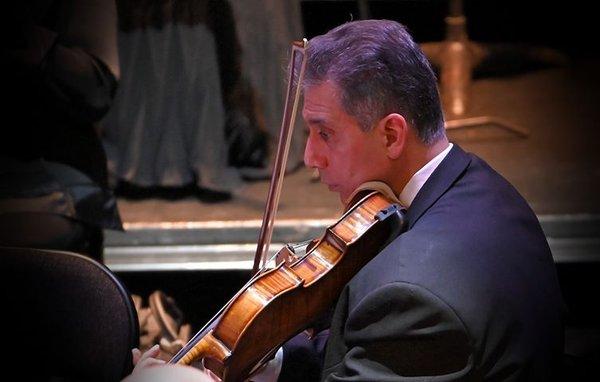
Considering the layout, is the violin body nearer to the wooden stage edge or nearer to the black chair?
the black chair

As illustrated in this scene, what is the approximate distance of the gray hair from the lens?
5.22 ft

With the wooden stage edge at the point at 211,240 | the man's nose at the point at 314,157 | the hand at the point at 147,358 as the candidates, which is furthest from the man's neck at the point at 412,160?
the wooden stage edge at the point at 211,240

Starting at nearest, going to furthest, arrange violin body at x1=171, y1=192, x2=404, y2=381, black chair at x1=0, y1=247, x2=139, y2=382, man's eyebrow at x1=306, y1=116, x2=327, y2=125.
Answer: violin body at x1=171, y1=192, x2=404, y2=381, man's eyebrow at x1=306, y1=116, x2=327, y2=125, black chair at x1=0, y1=247, x2=139, y2=382

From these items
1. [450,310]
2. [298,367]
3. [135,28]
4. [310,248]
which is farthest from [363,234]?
[135,28]

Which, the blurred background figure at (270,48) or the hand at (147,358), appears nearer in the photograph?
the hand at (147,358)

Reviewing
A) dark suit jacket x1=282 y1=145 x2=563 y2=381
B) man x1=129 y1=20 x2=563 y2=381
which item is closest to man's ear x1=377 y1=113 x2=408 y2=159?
man x1=129 y1=20 x2=563 y2=381

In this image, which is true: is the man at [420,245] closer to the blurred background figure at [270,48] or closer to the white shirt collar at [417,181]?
the white shirt collar at [417,181]

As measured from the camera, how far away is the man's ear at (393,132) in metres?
1.59

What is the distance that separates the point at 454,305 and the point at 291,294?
0.30m

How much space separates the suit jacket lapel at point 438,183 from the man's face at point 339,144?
0.08m

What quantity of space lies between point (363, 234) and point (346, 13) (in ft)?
4.26

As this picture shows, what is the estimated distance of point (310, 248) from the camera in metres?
1.64

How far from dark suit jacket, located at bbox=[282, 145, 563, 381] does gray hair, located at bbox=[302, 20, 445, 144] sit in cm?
16

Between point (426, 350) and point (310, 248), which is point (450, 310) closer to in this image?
point (426, 350)
